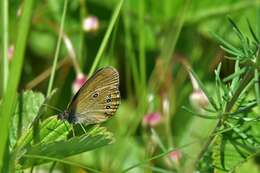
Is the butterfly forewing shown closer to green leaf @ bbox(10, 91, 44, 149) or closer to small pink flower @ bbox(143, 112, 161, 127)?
green leaf @ bbox(10, 91, 44, 149)

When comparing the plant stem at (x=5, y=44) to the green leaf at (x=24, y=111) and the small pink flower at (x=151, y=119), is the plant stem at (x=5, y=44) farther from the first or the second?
the small pink flower at (x=151, y=119)

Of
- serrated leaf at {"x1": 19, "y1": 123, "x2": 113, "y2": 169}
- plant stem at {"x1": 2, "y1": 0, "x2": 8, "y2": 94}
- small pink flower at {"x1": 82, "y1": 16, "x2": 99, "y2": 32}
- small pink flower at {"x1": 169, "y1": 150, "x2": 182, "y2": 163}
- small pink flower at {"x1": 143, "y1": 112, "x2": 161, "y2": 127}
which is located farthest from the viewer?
small pink flower at {"x1": 82, "y1": 16, "x2": 99, "y2": 32}

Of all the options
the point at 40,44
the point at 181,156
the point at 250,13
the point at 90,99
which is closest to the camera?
the point at 90,99

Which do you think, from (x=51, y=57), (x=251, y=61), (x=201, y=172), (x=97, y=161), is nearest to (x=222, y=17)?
(x=51, y=57)

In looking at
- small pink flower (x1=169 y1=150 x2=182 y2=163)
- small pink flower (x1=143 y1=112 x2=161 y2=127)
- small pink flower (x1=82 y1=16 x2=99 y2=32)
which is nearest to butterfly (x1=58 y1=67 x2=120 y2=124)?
small pink flower (x1=169 y1=150 x2=182 y2=163)

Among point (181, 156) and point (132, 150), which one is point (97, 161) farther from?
point (181, 156)

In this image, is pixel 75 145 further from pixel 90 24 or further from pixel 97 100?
pixel 90 24

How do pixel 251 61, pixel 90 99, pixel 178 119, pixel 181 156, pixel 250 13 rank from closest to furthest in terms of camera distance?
pixel 251 61 < pixel 90 99 < pixel 181 156 < pixel 178 119 < pixel 250 13

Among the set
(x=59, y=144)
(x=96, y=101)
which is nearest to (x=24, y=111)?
(x=96, y=101)
